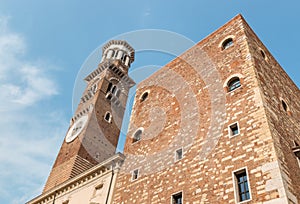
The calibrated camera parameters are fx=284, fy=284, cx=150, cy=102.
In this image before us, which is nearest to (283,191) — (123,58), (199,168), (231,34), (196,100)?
(199,168)

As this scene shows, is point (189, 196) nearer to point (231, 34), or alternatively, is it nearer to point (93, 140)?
point (231, 34)

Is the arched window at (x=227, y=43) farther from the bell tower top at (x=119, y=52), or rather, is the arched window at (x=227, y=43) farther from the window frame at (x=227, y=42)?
the bell tower top at (x=119, y=52)

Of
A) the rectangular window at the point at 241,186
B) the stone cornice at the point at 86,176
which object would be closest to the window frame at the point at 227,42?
the rectangular window at the point at 241,186

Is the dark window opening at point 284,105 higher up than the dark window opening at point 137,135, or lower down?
higher up

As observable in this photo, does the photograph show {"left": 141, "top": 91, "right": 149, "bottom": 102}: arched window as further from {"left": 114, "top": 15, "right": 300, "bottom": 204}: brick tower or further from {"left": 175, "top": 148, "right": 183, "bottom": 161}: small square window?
{"left": 175, "top": 148, "right": 183, "bottom": 161}: small square window

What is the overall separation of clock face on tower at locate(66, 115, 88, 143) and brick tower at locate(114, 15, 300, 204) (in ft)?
44.6

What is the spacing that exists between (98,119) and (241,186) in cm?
2445

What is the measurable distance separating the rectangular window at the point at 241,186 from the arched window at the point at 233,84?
478 cm

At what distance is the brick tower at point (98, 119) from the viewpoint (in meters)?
28.0

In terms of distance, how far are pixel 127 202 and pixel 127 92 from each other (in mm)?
27735

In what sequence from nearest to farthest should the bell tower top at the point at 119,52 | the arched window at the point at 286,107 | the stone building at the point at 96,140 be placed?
the arched window at the point at 286,107, the stone building at the point at 96,140, the bell tower top at the point at 119,52

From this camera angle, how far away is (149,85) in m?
20.7

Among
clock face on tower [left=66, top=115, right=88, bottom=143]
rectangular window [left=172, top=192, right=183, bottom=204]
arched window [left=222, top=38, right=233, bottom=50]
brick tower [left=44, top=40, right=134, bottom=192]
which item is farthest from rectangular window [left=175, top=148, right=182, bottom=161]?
clock face on tower [left=66, top=115, right=88, bottom=143]

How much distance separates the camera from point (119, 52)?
4538 centimetres
